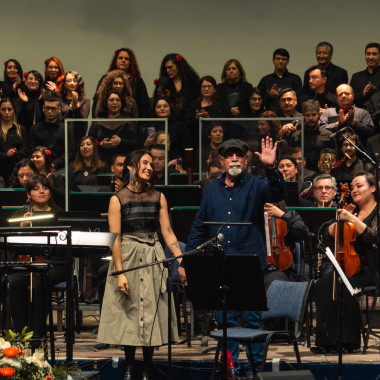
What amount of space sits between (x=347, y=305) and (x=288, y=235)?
797mm

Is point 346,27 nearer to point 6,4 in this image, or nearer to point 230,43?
point 230,43

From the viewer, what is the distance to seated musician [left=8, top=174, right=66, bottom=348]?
681 cm

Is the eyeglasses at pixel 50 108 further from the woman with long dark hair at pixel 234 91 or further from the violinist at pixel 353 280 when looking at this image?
the violinist at pixel 353 280

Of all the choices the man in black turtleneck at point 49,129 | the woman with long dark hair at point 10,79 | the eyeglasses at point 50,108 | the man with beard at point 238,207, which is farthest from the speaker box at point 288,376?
the woman with long dark hair at point 10,79

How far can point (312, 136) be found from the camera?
9.16m

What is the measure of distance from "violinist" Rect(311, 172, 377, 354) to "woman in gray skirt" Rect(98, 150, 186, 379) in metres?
1.32

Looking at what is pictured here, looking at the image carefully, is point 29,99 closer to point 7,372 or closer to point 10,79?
point 10,79

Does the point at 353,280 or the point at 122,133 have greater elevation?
the point at 122,133

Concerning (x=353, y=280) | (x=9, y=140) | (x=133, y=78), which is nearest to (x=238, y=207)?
(x=353, y=280)

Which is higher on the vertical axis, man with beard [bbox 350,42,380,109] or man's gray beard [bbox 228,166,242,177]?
man with beard [bbox 350,42,380,109]

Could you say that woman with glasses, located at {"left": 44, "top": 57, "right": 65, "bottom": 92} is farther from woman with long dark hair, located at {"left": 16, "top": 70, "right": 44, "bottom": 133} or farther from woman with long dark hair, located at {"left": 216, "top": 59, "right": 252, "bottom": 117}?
woman with long dark hair, located at {"left": 216, "top": 59, "right": 252, "bottom": 117}

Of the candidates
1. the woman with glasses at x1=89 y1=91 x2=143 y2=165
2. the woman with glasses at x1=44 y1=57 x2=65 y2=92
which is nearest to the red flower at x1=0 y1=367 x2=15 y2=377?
the woman with glasses at x1=89 y1=91 x2=143 y2=165

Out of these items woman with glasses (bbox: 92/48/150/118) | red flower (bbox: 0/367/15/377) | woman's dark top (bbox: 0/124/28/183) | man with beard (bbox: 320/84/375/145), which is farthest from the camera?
woman with glasses (bbox: 92/48/150/118)

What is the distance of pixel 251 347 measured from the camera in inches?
229
